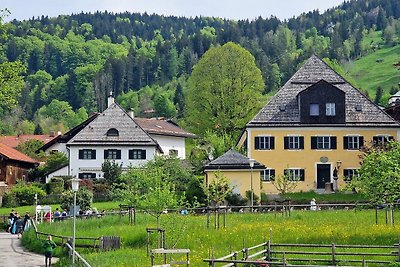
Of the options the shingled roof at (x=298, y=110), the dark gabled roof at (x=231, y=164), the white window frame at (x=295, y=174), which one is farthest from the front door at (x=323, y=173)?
the dark gabled roof at (x=231, y=164)

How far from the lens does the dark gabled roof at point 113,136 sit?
80.9 metres

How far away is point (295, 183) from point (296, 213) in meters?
19.8

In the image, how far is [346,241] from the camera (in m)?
34.2

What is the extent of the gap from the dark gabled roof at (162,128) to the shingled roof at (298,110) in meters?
27.8

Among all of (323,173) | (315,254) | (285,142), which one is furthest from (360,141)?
(315,254)

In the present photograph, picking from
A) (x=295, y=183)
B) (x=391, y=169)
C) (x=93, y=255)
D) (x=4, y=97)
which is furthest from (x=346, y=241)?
(x=295, y=183)

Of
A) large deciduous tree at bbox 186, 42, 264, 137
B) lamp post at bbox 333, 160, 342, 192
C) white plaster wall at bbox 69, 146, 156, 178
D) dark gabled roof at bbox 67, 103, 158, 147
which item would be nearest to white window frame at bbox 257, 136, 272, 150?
lamp post at bbox 333, 160, 342, 192

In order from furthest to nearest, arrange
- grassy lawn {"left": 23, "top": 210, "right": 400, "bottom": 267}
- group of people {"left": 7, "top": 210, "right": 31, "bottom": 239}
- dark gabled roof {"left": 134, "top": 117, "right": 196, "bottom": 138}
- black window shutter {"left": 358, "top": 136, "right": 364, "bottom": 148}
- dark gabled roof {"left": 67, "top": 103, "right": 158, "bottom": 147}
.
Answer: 1. dark gabled roof {"left": 134, "top": 117, "right": 196, "bottom": 138}
2. dark gabled roof {"left": 67, "top": 103, "right": 158, "bottom": 147}
3. black window shutter {"left": 358, "top": 136, "right": 364, "bottom": 148}
4. group of people {"left": 7, "top": 210, "right": 31, "bottom": 239}
5. grassy lawn {"left": 23, "top": 210, "right": 400, "bottom": 267}

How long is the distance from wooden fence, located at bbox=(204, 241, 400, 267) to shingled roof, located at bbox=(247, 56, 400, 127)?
35023mm

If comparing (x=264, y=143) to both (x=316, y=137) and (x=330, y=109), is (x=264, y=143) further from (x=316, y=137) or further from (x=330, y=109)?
(x=330, y=109)

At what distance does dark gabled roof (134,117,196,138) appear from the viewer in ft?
317

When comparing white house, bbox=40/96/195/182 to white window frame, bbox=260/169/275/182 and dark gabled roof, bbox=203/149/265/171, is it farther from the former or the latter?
dark gabled roof, bbox=203/149/265/171

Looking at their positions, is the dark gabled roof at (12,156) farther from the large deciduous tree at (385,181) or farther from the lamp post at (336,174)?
the large deciduous tree at (385,181)

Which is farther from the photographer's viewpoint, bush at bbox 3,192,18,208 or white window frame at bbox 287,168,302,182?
bush at bbox 3,192,18,208
